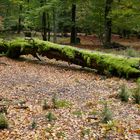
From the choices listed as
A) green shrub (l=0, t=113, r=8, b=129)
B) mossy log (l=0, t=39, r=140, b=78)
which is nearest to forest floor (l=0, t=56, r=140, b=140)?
green shrub (l=0, t=113, r=8, b=129)

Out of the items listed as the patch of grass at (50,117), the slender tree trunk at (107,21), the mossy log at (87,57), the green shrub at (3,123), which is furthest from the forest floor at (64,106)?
the slender tree trunk at (107,21)

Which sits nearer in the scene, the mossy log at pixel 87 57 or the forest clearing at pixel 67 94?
the forest clearing at pixel 67 94

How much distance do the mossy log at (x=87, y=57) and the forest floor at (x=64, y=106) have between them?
484mm

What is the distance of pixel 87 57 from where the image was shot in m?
16.5

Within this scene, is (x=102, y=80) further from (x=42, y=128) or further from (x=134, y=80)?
(x=42, y=128)

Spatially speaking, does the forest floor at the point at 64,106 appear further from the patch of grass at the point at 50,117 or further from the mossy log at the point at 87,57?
the mossy log at the point at 87,57

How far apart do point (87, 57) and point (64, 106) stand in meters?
6.28

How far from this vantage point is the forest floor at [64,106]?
840 cm

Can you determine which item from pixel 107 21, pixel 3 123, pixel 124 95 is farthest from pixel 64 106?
pixel 107 21

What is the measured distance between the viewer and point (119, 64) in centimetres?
1563

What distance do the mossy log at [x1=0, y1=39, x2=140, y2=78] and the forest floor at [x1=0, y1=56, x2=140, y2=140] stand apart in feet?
1.59

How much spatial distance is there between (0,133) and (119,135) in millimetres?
2751

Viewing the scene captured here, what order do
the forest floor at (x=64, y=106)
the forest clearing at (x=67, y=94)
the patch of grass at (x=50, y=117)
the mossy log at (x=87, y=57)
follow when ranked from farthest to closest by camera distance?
1. the mossy log at (x=87, y=57)
2. the patch of grass at (x=50, y=117)
3. the forest clearing at (x=67, y=94)
4. the forest floor at (x=64, y=106)

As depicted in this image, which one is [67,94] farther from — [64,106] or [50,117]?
[50,117]
